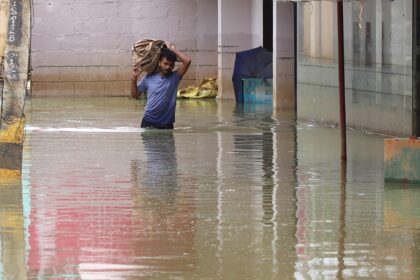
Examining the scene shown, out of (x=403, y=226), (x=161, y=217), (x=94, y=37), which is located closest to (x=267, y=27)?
(x=94, y=37)

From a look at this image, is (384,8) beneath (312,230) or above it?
above

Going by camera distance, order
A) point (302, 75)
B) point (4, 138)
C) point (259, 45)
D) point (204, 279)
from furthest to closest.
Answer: point (259, 45) → point (302, 75) → point (4, 138) → point (204, 279)

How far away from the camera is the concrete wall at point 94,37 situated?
104 feet

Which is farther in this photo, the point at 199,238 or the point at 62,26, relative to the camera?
the point at 62,26

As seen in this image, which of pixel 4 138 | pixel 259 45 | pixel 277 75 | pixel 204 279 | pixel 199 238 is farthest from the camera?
pixel 259 45

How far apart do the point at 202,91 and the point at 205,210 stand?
19.2 meters

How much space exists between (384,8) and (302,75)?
4.11 meters

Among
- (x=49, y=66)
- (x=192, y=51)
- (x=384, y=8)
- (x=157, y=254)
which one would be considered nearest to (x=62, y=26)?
(x=49, y=66)

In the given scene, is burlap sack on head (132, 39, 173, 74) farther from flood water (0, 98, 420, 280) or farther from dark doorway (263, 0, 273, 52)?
dark doorway (263, 0, 273, 52)

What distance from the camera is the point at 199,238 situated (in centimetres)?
1022

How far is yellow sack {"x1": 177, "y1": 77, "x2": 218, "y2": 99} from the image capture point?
3061 cm

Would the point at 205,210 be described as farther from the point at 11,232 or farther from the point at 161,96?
the point at 161,96

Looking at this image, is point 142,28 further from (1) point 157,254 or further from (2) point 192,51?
(1) point 157,254

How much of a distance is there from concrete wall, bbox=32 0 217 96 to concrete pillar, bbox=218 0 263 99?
1.80 meters
